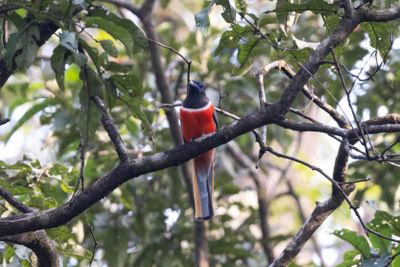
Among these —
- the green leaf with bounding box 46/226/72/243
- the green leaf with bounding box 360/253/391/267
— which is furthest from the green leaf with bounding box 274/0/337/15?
the green leaf with bounding box 46/226/72/243

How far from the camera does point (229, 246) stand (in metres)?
6.20

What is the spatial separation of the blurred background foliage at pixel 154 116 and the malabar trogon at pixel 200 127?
277 millimetres

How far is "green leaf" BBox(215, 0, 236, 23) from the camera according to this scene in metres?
3.63

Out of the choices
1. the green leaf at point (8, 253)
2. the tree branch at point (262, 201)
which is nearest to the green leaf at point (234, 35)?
the green leaf at point (8, 253)

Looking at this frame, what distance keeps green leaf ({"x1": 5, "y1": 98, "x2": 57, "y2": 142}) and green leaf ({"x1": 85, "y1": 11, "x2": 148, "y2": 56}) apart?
66.6 inches

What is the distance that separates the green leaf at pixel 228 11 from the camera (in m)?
3.63

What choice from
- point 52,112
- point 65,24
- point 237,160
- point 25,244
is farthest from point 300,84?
point 237,160

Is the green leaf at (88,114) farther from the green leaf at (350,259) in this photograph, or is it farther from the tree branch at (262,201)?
the tree branch at (262,201)

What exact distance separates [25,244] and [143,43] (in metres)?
1.15

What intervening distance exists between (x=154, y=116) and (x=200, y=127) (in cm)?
86

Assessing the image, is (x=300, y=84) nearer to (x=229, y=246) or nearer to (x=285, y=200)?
(x=229, y=246)

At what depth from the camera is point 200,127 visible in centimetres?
507

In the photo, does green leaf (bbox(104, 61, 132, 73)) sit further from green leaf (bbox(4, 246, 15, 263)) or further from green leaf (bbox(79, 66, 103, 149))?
green leaf (bbox(4, 246, 15, 263))

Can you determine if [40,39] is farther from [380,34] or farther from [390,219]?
[390,219]
